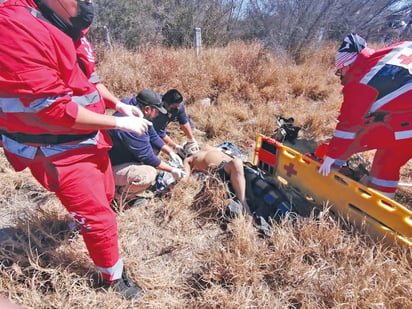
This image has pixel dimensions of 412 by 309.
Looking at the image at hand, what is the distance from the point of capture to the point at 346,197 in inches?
96.9

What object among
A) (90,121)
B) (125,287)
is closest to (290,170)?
(125,287)

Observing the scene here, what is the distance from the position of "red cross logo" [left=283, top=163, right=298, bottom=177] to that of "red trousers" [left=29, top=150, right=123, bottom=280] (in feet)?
6.45

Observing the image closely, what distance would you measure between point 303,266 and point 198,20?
10.2 m

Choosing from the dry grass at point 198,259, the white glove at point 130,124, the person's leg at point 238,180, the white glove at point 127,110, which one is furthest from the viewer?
the person's leg at point 238,180

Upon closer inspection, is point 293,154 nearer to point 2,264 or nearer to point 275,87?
point 2,264

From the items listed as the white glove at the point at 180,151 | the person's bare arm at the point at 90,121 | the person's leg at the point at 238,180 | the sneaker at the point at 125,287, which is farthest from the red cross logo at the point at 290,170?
the person's bare arm at the point at 90,121

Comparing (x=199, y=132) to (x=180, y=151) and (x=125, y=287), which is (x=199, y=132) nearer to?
(x=180, y=151)

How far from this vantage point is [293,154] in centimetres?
296

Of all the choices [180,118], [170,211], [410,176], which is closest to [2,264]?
[170,211]

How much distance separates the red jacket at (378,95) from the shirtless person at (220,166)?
34.6 inches

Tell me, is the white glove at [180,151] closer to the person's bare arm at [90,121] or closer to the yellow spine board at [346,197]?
the yellow spine board at [346,197]

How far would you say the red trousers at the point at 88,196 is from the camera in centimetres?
152

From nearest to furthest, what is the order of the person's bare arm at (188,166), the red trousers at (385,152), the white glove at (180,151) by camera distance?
the red trousers at (385,152) < the person's bare arm at (188,166) < the white glove at (180,151)

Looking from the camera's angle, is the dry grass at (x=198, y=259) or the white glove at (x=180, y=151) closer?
the dry grass at (x=198, y=259)
